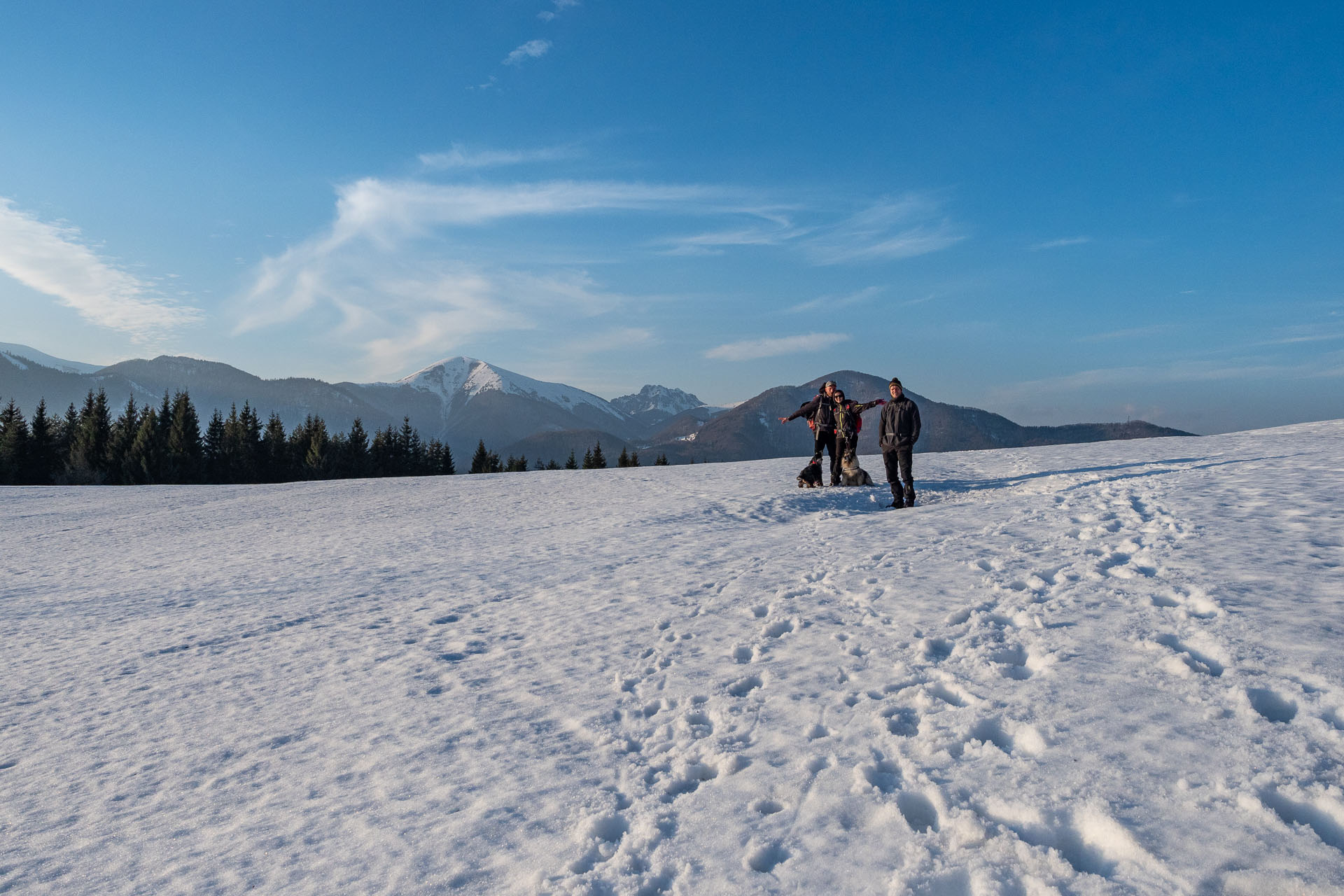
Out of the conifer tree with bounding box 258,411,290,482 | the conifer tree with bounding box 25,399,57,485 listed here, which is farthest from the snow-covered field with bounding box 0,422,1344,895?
the conifer tree with bounding box 258,411,290,482

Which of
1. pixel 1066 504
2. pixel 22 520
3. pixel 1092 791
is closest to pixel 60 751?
pixel 1092 791

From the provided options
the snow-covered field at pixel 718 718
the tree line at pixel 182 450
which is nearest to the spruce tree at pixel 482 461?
the tree line at pixel 182 450

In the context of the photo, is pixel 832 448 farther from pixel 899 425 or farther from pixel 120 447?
pixel 120 447

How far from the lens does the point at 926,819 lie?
3.71 m

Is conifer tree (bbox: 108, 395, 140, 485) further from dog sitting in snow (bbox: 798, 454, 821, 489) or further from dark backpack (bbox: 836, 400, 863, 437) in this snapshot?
dark backpack (bbox: 836, 400, 863, 437)

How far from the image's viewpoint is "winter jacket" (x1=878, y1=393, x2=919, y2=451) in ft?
46.2

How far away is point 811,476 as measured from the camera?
17203 millimetres

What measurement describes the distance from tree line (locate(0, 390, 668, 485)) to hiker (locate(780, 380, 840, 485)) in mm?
42316

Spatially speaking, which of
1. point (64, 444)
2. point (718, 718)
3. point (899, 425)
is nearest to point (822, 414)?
point (899, 425)

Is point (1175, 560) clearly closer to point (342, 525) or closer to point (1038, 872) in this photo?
point (1038, 872)

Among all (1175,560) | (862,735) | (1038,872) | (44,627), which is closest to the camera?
(1038,872)

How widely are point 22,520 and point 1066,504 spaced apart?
27718mm

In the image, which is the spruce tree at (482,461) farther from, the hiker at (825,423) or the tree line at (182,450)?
the hiker at (825,423)

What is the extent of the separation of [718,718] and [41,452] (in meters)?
68.7
